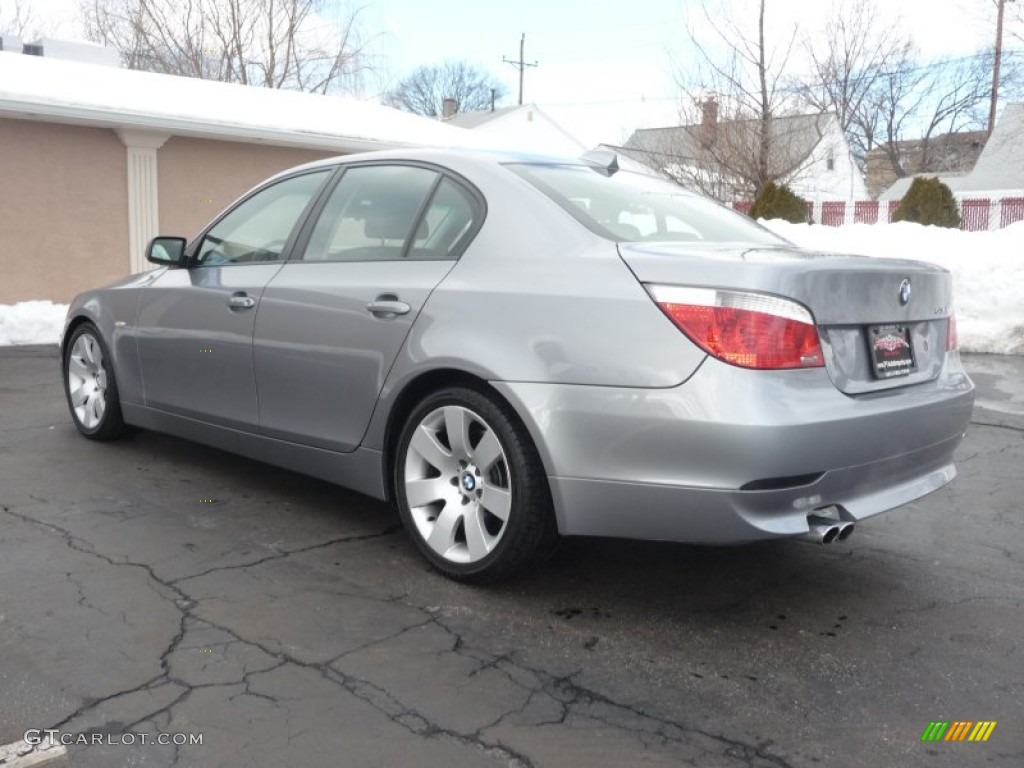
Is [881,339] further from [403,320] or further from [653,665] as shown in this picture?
[403,320]

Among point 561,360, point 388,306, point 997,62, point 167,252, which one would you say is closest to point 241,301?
point 167,252

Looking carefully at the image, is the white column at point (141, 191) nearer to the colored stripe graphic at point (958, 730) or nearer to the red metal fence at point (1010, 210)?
the colored stripe graphic at point (958, 730)

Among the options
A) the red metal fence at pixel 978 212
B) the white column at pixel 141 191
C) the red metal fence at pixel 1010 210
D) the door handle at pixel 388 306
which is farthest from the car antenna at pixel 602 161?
the red metal fence at pixel 1010 210

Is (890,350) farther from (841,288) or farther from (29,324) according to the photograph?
(29,324)

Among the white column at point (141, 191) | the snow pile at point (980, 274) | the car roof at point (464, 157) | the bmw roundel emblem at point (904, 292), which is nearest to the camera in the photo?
the bmw roundel emblem at point (904, 292)

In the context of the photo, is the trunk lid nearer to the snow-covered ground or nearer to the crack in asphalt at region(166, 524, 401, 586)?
the crack in asphalt at region(166, 524, 401, 586)

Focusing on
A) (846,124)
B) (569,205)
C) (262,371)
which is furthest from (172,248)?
(846,124)

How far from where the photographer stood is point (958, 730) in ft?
8.81

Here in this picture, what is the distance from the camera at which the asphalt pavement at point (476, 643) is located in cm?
260

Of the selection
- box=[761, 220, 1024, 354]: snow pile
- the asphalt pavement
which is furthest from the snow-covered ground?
the asphalt pavement

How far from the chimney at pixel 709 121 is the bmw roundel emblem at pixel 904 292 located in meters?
23.8

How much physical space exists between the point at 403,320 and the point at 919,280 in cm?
189

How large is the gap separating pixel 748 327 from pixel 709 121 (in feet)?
80.7

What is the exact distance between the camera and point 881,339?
11.1 ft
